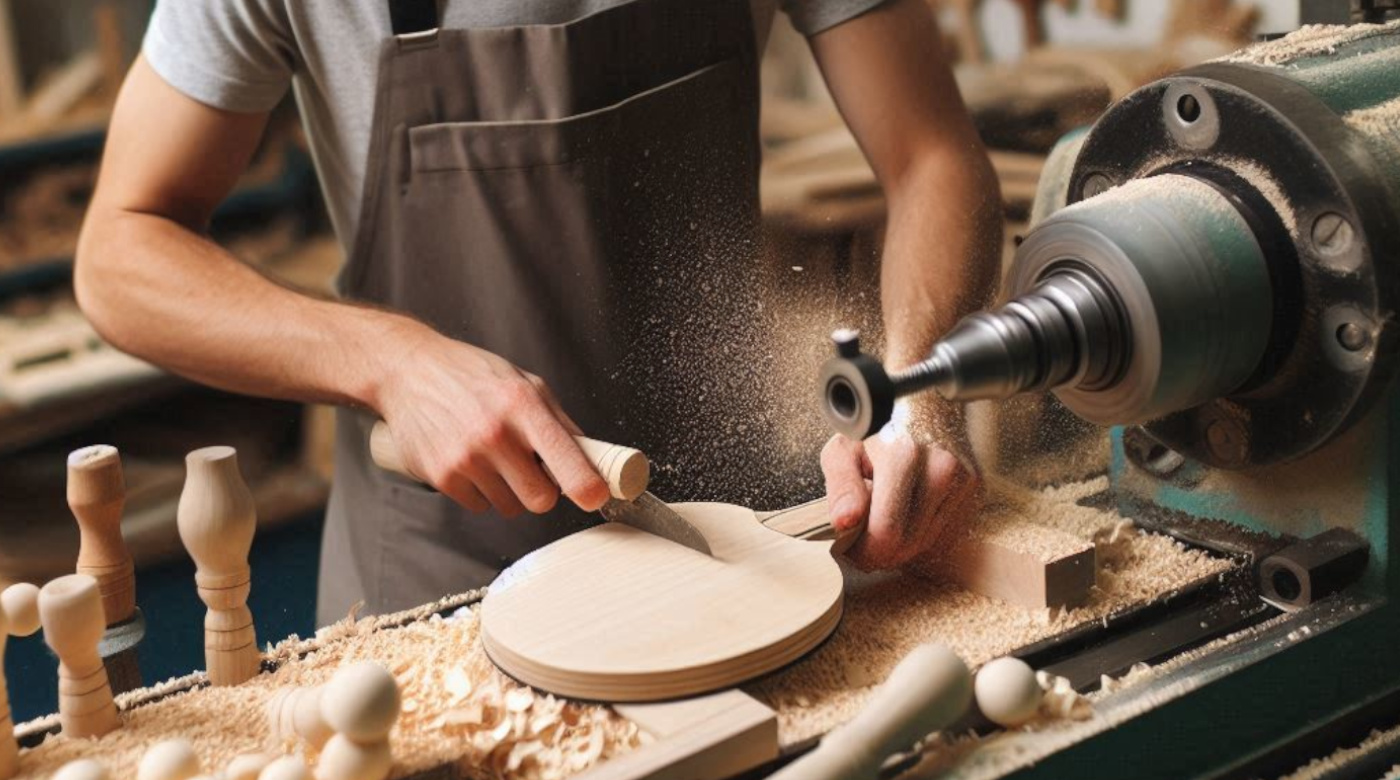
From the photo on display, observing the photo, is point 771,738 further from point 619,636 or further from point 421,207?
point 421,207

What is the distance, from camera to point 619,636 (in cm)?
89

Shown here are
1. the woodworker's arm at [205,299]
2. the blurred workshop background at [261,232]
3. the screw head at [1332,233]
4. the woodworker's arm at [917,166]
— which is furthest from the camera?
the blurred workshop background at [261,232]

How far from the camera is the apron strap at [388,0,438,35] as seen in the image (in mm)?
1483

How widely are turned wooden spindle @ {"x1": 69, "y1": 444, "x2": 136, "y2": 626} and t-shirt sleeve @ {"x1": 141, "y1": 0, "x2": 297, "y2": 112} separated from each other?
27.1 inches

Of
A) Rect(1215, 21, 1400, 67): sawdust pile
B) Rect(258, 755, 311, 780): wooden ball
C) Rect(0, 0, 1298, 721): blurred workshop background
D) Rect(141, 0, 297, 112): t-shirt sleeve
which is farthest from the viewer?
Rect(0, 0, 1298, 721): blurred workshop background

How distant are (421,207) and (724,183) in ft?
1.35

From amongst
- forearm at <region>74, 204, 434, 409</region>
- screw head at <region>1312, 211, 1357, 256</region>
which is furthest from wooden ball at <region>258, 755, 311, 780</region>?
screw head at <region>1312, 211, 1357, 256</region>

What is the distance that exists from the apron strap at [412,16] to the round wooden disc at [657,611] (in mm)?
743

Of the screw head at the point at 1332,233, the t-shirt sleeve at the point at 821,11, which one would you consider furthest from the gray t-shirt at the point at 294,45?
the screw head at the point at 1332,233

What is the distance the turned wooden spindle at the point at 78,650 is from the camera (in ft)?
2.66

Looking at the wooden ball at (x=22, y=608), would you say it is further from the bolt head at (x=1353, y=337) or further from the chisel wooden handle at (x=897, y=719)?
the bolt head at (x=1353, y=337)

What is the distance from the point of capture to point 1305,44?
1.07 meters

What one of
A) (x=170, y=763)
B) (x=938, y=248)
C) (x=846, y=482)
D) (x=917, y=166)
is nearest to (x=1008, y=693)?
(x=846, y=482)

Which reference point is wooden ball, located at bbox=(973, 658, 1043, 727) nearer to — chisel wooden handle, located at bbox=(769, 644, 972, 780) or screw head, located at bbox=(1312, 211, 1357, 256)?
chisel wooden handle, located at bbox=(769, 644, 972, 780)
